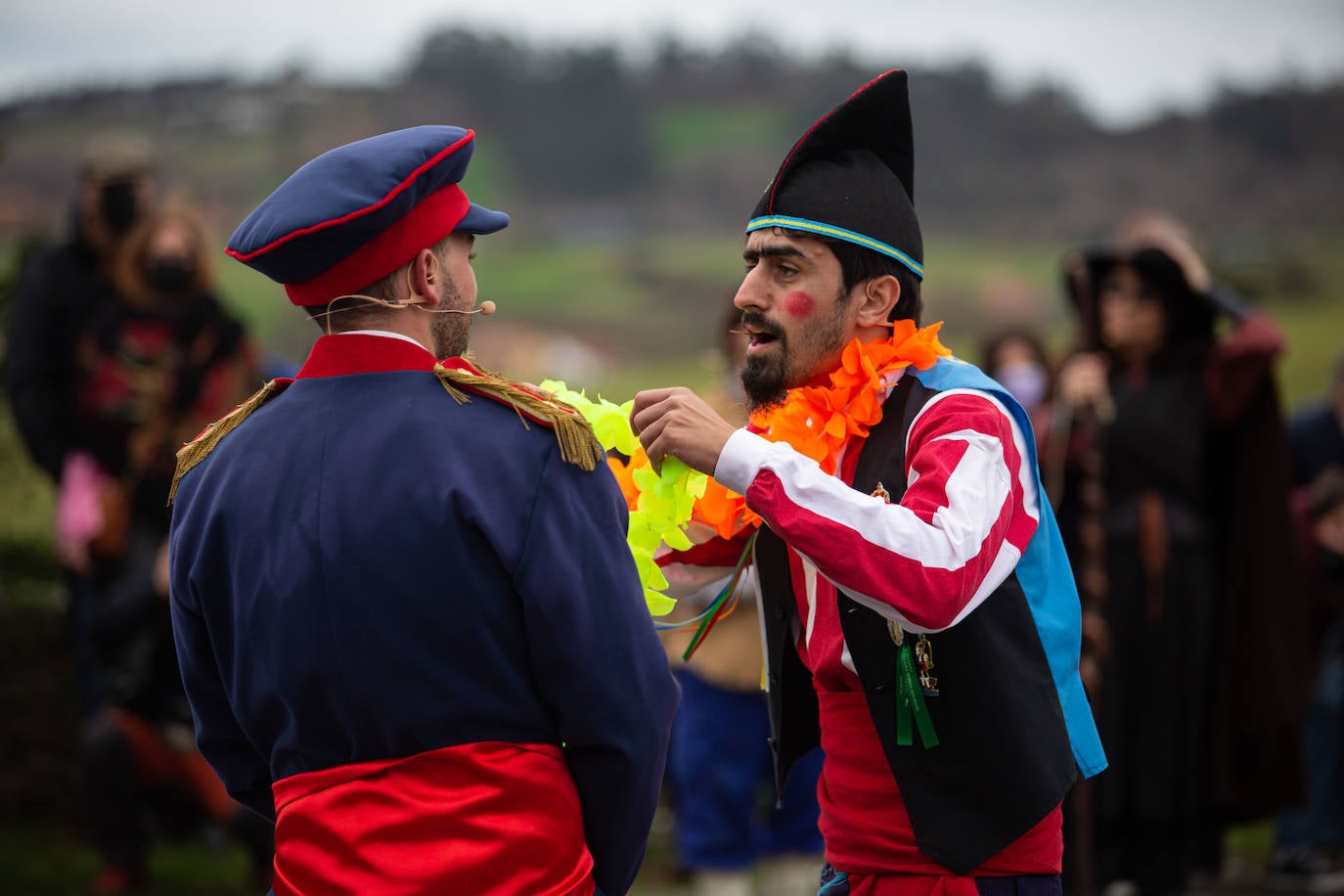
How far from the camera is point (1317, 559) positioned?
281 inches

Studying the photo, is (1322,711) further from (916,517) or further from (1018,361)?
(916,517)

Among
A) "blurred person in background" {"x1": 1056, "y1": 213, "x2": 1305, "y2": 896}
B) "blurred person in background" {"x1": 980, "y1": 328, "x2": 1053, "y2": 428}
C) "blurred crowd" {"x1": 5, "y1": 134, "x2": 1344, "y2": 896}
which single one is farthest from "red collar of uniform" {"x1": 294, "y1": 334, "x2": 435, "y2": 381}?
"blurred person in background" {"x1": 980, "y1": 328, "x2": 1053, "y2": 428}

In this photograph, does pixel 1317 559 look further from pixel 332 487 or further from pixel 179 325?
pixel 332 487

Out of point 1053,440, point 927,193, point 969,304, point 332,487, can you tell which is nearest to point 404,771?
point 332,487

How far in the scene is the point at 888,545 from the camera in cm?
247

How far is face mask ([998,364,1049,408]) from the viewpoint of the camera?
7.19 meters

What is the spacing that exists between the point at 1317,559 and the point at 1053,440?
1937 mm

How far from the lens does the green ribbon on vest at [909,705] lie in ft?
8.77

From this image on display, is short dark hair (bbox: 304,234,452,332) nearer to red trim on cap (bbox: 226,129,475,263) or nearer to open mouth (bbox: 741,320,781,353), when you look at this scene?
red trim on cap (bbox: 226,129,475,263)

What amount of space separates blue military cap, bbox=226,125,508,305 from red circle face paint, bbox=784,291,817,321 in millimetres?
725

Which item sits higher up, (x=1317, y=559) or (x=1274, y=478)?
(x=1274, y=478)

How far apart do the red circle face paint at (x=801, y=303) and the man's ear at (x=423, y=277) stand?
0.76 meters

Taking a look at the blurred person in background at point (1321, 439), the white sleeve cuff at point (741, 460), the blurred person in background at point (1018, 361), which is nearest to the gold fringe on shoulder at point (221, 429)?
the white sleeve cuff at point (741, 460)

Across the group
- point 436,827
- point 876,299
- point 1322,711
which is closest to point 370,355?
point 436,827
